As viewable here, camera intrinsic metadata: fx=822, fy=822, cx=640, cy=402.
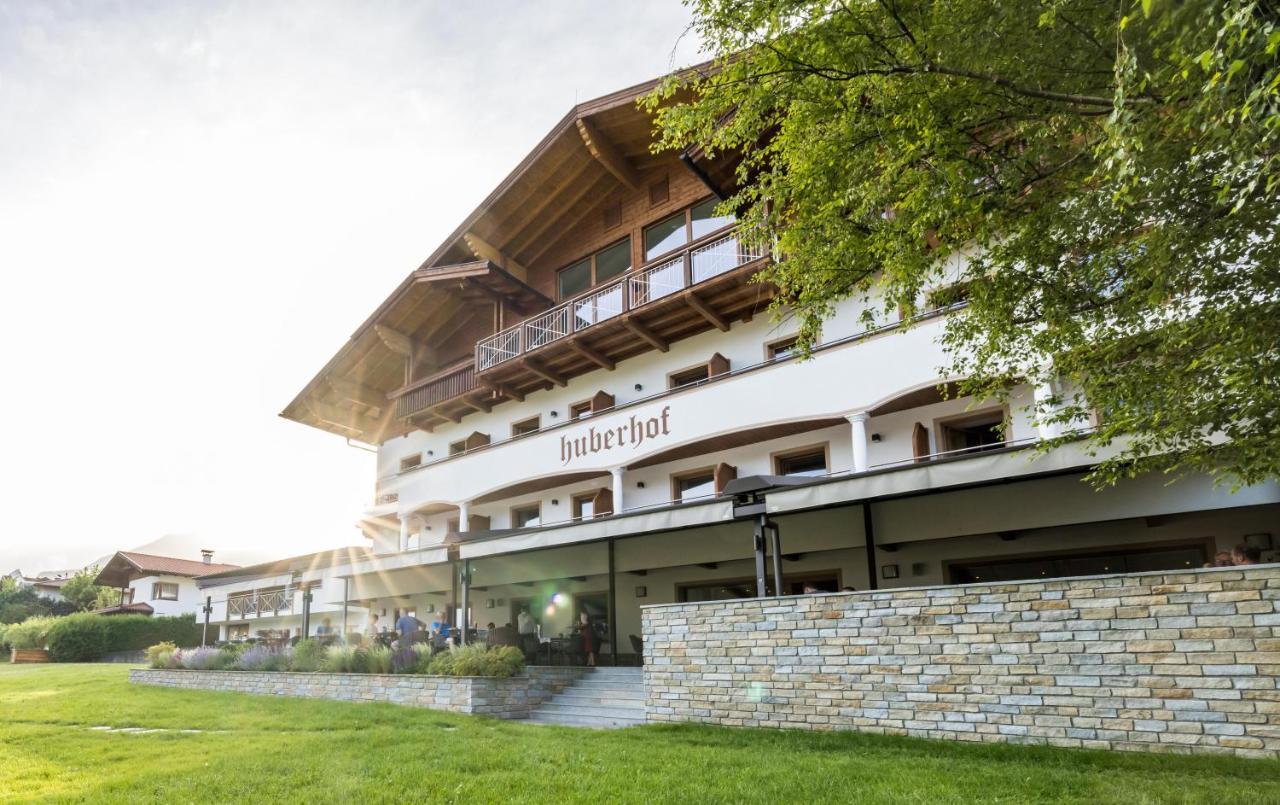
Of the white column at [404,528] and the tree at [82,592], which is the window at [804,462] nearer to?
the white column at [404,528]

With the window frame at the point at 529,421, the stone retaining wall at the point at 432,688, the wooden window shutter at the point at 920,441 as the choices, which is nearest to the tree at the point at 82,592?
the window frame at the point at 529,421

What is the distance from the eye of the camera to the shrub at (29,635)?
3634 centimetres

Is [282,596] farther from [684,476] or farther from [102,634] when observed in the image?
[684,476]

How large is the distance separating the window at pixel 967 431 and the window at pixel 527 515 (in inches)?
402

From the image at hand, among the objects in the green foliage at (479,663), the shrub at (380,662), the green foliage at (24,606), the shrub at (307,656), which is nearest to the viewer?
the green foliage at (479,663)

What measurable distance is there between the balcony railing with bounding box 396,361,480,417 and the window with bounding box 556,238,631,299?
130 inches

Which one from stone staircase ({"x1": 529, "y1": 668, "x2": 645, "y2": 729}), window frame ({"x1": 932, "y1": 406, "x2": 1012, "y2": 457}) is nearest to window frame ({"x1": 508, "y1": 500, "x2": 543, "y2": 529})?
stone staircase ({"x1": 529, "y1": 668, "x2": 645, "y2": 729})

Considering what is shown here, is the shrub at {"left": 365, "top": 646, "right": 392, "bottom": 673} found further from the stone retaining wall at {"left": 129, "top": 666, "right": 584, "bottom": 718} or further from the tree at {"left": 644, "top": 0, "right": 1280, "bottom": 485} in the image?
the tree at {"left": 644, "top": 0, "right": 1280, "bottom": 485}

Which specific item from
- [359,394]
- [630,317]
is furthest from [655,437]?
[359,394]

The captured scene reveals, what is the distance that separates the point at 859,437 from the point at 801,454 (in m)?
2.16

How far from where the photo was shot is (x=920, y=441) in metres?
13.7

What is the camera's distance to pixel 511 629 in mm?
16547

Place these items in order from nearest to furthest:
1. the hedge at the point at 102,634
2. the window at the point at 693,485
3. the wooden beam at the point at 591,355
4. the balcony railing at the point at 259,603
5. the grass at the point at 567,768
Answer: the grass at the point at 567,768
the window at the point at 693,485
the wooden beam at the point at 591,355
the balcony railing at the point at 259,603
the hedge at the point at 102,634

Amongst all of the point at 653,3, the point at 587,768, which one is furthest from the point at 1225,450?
the point at 653,3
